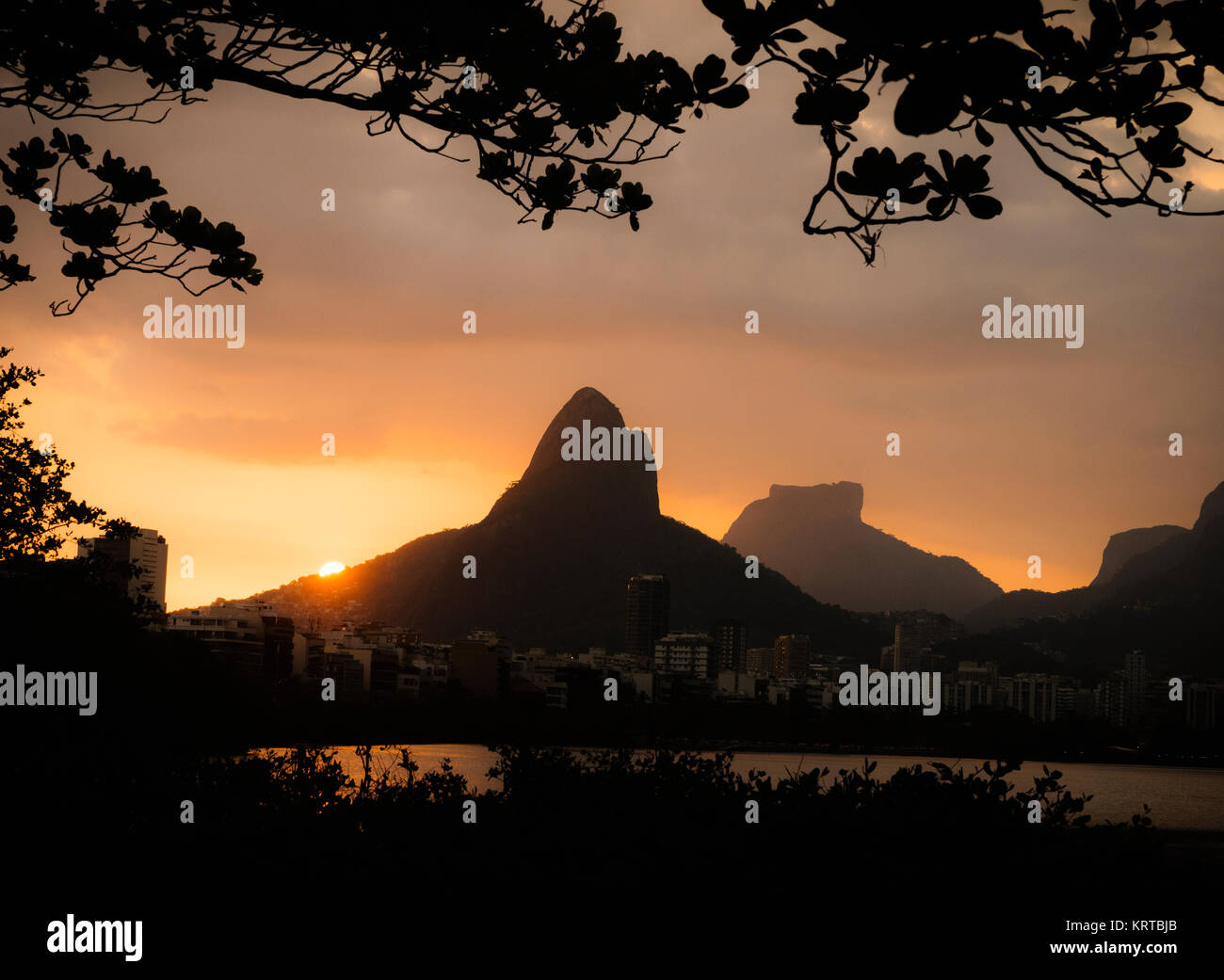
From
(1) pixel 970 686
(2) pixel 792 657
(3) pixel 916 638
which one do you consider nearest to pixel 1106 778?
(1) pixel 970 686

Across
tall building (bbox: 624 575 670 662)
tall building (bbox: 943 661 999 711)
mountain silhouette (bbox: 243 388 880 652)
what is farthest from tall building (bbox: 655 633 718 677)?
tall building (bbox: 943 661 999 711)

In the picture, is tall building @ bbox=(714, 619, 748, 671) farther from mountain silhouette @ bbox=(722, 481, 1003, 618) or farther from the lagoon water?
mountain silhouette @ bbox=(722, 481, 1003, 618)

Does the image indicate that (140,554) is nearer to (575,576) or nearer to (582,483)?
(575,576)

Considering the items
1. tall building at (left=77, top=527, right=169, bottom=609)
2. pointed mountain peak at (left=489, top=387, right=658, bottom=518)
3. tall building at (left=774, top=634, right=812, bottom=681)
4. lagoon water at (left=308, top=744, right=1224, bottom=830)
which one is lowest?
lagoon water at (left=308, top=744, right=1224, bottom=830)

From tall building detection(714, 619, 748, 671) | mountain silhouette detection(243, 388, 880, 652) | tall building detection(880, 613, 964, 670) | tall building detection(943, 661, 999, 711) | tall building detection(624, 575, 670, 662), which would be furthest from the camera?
mountain silhouette detection(243, 388, 880, 652)

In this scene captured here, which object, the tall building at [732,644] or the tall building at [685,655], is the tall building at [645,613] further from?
the tall building at [732,644]
